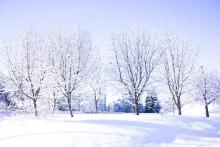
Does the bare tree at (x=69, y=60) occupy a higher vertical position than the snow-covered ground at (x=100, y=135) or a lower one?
higher

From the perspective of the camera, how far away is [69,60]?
2294 cm

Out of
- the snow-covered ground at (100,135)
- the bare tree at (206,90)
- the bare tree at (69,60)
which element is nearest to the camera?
the snow-covered ground at (100,135)

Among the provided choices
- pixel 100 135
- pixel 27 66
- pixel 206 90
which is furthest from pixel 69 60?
pixel 206 90

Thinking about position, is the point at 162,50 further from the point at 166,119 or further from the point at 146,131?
the point at 146,131

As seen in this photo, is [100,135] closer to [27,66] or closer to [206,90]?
[27,66]

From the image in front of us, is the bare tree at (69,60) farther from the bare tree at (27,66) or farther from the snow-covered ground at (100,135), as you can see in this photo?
the snow-covered ground at (100,135)

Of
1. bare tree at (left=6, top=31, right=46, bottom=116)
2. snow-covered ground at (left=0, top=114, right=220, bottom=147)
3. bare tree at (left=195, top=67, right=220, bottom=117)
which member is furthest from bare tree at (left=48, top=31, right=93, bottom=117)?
bare tree at (left=195, top=67, right=220, bottom=117)

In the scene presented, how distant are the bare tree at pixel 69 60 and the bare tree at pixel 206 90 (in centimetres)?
1566

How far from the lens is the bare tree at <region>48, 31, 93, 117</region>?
→ 22.5 metres

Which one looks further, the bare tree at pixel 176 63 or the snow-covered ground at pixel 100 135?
the bare tree at pixel 176 63

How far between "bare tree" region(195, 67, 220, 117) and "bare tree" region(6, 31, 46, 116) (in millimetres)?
19277

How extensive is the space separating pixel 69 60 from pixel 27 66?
3.46m

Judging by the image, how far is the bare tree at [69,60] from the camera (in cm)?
2245

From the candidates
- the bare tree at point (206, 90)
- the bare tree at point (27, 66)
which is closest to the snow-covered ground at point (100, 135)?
the bare tree at point (27, 66)
